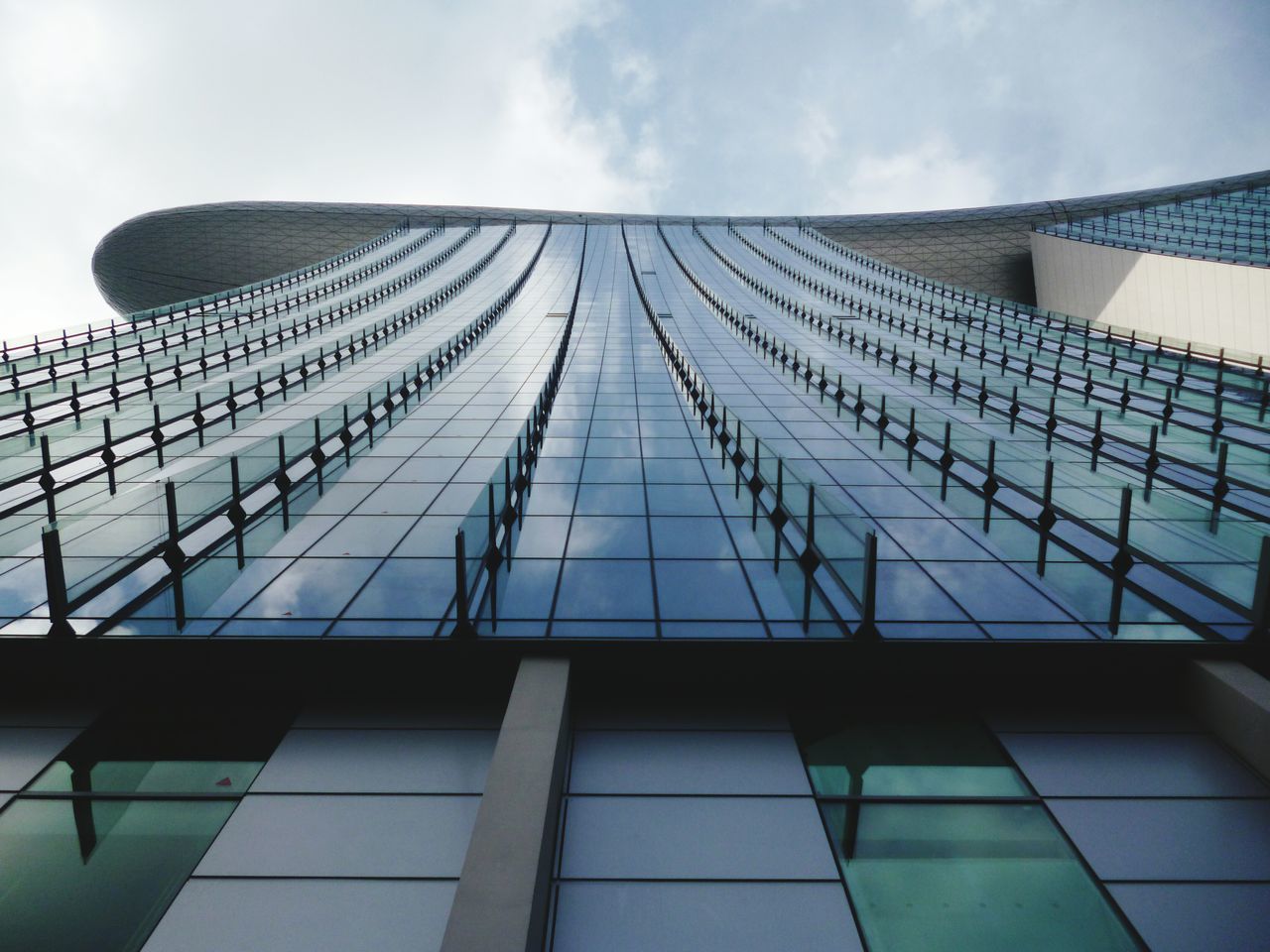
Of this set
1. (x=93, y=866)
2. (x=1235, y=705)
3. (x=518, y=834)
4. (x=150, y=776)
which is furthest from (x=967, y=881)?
(x=150, y=776)

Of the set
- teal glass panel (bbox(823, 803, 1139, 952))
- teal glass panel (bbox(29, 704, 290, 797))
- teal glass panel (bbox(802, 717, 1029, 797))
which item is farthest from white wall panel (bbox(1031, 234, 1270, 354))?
teal glass panel (bbox(29, 704, 290, 797))

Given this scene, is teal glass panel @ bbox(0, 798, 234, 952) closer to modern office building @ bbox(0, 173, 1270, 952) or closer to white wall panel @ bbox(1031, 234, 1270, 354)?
modern office building @ bbox(0, 173, 1270, 952)

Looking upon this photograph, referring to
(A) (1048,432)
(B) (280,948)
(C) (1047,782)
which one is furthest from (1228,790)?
(A) (1048,432)

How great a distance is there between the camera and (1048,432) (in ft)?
62.0

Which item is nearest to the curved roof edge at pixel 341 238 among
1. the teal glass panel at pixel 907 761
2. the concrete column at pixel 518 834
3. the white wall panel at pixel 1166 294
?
the white wall panel at pixel 1166 294

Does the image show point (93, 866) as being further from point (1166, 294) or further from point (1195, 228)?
point (1195, 228)

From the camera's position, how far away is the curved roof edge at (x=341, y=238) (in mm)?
67875

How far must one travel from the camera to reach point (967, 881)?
589cm

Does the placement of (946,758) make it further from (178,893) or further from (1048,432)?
(1048,432)

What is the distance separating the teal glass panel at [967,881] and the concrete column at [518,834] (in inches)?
104

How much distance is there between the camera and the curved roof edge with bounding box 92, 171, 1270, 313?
6788cm

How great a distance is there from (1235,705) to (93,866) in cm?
1080

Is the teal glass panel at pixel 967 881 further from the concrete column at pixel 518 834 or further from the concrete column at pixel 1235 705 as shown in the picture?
the concrete column at pixel 518 834

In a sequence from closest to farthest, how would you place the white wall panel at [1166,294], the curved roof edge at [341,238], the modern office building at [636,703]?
1. the modern office building at [636,703]
2. the white wall panel at [1166,294]
3. the curved roof edge at [341,238]
